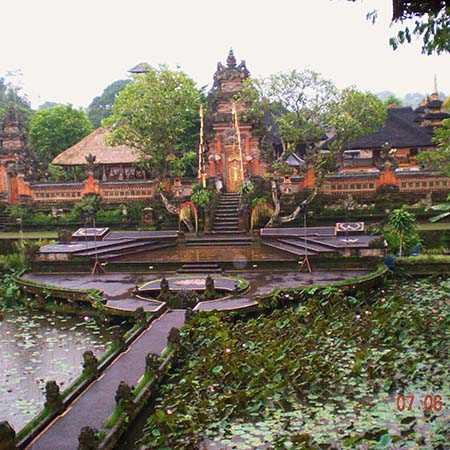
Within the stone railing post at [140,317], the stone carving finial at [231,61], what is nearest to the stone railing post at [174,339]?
the stone railing post at [140,317]

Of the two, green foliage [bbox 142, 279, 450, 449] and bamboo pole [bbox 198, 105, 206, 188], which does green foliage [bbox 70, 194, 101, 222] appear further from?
green foliage [bbox 142, 279, 450, 449]

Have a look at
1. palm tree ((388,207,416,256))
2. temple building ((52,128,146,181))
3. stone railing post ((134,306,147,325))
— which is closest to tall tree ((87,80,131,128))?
temple building ((52,128,146,181))

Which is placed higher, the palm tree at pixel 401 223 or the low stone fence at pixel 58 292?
the palm tree at pixel 401 223

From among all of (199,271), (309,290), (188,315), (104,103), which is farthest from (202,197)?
(104,103)

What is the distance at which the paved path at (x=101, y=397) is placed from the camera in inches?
303

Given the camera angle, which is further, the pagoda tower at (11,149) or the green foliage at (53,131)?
the green foliage at (53,131)

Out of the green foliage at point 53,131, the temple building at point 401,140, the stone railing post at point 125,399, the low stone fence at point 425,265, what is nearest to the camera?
the stone railing post at point 125,399

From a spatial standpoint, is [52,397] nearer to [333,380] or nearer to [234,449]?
[234,449]

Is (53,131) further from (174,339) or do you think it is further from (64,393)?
(64,393)

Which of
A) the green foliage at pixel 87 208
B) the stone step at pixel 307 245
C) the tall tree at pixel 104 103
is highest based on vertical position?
the tall tree at pixel 104 103

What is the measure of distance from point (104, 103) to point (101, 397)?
59.3 metres

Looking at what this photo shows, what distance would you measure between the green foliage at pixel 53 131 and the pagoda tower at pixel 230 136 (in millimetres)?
15333

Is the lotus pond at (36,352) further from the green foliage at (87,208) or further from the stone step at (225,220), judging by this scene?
the green foliage at (87,208)

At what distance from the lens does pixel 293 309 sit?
46.5 feet
